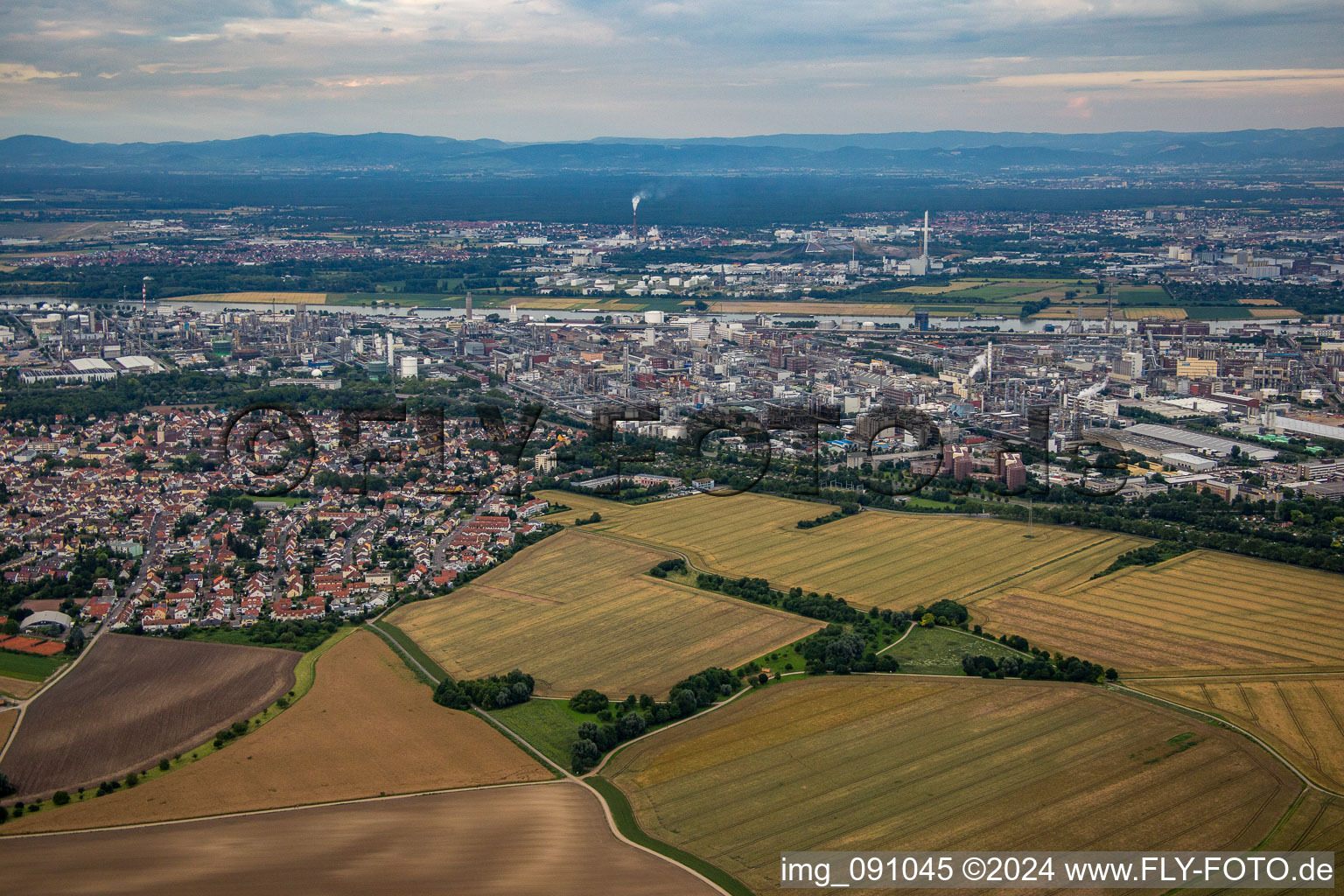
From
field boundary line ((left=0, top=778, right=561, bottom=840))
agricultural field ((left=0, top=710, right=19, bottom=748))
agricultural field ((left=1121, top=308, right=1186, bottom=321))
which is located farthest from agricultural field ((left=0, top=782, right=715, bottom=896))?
agricultural field ((left=1121, top=308, right=1186, bottom=321))

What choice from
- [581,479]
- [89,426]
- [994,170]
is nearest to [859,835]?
[581,479]

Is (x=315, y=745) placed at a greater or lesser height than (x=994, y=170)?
lesser

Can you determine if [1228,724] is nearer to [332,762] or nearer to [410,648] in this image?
[332,762]

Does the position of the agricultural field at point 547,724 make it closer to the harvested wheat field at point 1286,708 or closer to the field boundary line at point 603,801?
the field boundary line at point 603,801

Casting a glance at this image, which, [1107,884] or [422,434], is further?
[422,434]

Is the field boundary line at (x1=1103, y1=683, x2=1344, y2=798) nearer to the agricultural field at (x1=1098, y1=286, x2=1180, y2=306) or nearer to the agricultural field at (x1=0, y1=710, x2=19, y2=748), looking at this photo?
the agricultural field at (x1=0, y1=710, x2=19, y2=748)

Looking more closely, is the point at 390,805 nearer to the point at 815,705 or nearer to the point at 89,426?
the point at 815,705

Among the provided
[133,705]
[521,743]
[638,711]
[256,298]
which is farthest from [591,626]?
[256,298]

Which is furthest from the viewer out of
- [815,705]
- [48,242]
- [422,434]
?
[48,242]
